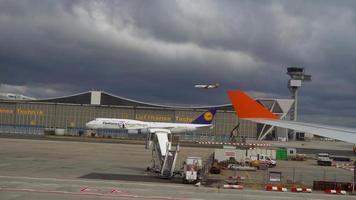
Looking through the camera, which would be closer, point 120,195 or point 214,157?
point 120,195

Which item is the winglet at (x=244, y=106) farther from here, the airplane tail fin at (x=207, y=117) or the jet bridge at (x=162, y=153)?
the airplane tail fin at (x=207, y=117)

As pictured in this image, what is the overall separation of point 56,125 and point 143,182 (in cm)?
13174

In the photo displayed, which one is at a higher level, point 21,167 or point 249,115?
point 249,115

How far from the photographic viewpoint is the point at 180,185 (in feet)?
98.3

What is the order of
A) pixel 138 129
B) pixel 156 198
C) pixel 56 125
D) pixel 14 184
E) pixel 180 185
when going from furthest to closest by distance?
pixel 56 125
pixel 138 129
pixel 180 185
pixel 14 184
pixel 156 198

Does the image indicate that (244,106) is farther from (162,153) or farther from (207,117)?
(207,117)

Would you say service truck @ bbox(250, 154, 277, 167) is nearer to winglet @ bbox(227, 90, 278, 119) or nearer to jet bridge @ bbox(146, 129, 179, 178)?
jet bridge @ bbox(146, 129, 179, 178)

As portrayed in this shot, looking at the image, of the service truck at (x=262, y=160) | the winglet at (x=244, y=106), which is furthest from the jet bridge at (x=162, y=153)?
the winglet at (x=244, y=106)

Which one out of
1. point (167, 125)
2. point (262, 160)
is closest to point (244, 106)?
point (262, 160)

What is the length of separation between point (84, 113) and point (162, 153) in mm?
125415

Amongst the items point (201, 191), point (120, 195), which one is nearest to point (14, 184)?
point (120, 195)

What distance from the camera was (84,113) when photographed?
15662 cm

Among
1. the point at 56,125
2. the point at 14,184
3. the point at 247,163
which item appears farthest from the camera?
the point at 56,125

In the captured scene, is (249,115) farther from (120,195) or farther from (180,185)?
(180,185)
